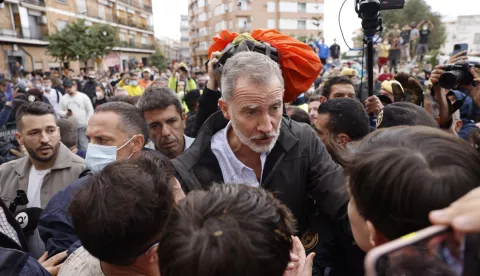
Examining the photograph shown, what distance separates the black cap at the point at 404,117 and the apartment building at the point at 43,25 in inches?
1080

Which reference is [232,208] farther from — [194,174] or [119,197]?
[194,174]

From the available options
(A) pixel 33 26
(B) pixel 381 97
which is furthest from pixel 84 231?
(A) pixel 33 26

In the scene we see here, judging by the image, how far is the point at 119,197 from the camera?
3.78ft

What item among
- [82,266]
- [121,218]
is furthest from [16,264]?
[121,218]

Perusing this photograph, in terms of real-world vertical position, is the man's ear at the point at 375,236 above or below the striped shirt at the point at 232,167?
above

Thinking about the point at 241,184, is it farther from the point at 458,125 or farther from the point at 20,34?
the point at 20,34

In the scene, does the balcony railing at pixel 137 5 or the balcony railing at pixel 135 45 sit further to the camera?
the balcony railing at pixel 137 5

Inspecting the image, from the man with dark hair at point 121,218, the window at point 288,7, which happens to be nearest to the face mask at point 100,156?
the man with dark hair at point 121,218

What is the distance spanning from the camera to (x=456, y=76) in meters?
2.35

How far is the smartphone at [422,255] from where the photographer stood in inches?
23.1

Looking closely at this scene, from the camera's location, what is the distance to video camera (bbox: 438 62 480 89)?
2.34 meters

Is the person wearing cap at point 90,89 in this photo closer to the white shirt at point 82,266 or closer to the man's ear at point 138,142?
the man's ear at point 138,142

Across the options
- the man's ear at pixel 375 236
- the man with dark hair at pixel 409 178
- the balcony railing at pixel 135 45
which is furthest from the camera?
the balcony railing at pixel 135 45

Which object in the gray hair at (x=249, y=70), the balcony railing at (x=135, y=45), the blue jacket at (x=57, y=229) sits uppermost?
the balcony railing at (x=135, y=45)
